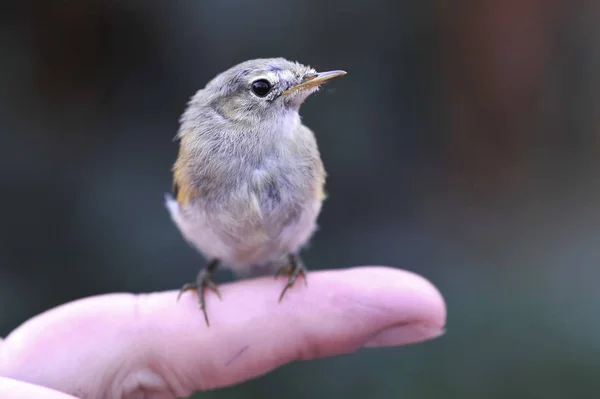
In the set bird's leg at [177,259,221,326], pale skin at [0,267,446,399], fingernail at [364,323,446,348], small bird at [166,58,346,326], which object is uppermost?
small bird at [166,58,346,326]

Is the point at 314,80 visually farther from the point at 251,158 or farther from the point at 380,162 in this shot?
the point at 380,162

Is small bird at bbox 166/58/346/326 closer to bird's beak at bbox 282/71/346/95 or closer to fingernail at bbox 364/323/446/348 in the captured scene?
bird's beak at bbox 282/71/346/95

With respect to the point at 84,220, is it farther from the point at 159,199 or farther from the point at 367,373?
the point at 367,373

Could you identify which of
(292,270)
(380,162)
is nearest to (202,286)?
(292,270)

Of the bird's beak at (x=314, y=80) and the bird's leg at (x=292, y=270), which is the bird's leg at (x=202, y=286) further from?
the bird's beak at (x=314, y=80)

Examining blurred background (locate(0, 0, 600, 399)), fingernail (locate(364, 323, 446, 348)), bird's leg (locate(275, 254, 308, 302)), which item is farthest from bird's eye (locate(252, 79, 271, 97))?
fingernail (locate(364, 323, 446, 348))
